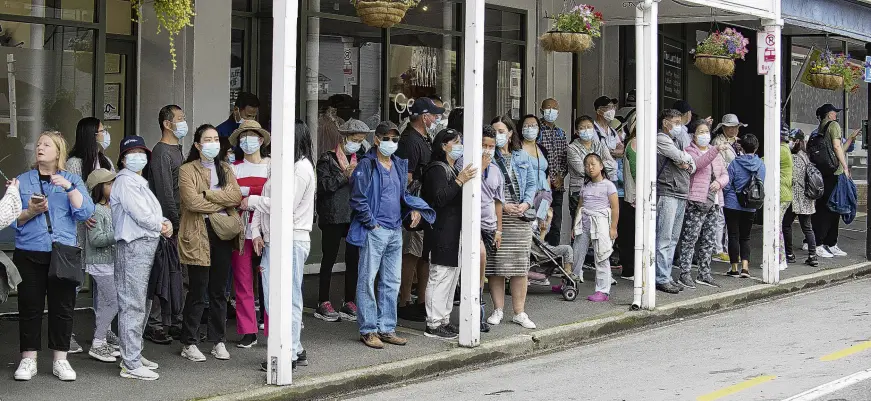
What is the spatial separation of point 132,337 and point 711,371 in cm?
452

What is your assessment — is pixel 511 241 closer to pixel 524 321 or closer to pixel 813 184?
pixel 524 321

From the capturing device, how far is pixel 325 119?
13688 millimetres

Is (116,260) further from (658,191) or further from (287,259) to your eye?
(658,191)

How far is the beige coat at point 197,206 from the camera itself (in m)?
8.92

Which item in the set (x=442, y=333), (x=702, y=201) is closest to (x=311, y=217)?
(x=442, y=333)

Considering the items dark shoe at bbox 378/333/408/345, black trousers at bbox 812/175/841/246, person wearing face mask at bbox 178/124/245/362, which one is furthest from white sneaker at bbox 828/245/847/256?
person wearing face mask at bbox 178/124/245/362

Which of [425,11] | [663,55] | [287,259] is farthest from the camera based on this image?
[663,55]

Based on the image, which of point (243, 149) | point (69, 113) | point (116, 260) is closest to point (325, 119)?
point (69, 113)

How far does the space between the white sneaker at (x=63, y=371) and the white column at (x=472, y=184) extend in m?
3.31

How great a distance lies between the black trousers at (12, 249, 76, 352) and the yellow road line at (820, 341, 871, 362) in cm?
602

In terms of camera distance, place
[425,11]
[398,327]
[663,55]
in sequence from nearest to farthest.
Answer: [398,327]
[425,11]
[663,55]

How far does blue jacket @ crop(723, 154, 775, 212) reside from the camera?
1414 cm

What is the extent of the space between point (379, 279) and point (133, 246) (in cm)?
228

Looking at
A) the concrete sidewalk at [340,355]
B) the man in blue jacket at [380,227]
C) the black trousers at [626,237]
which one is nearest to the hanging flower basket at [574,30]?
the black trousers at [626,237]
